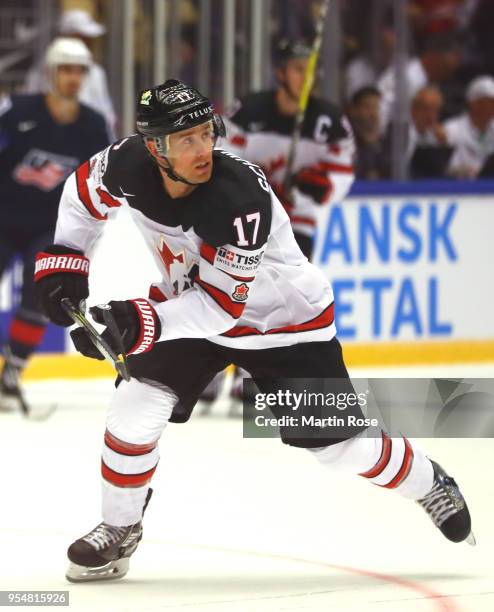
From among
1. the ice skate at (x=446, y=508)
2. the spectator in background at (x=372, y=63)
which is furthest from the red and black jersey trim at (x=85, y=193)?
the spectator in background at (x=372, y=63)

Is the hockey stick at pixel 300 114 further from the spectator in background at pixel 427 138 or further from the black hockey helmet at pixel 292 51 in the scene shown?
the spectator in background at pixel 427 138

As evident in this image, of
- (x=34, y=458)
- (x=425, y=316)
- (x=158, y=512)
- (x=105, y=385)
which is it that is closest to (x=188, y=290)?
(x=158, y=512)

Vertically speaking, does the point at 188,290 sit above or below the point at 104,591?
above

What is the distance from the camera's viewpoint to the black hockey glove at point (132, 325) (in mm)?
3436

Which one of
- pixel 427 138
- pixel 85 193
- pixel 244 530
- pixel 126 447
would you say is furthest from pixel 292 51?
pixel 126 447

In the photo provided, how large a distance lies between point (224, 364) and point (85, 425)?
2.52m

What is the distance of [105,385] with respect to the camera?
724 centimetres

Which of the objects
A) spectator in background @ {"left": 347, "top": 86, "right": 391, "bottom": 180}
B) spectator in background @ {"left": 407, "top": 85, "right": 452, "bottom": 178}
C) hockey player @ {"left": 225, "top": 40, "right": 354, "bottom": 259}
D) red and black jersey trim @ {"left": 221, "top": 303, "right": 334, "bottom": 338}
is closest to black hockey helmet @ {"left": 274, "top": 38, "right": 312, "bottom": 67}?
hockey player @ {"left": 225, "top": 40, "right": 354, "bottom": 259}

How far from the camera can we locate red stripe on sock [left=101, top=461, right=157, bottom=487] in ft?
11.9

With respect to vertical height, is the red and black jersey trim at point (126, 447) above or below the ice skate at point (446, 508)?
above

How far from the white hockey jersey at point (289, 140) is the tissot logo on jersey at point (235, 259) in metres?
2.88

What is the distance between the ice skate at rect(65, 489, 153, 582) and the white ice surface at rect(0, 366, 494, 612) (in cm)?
4

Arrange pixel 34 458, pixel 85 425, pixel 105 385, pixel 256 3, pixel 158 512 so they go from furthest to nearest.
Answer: pixel 256 3 → pixel 105 385 → pixel 85 425 → pixel 34 458 → pixel 158 512

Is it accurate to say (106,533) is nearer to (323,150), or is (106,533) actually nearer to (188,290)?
(188,290)
